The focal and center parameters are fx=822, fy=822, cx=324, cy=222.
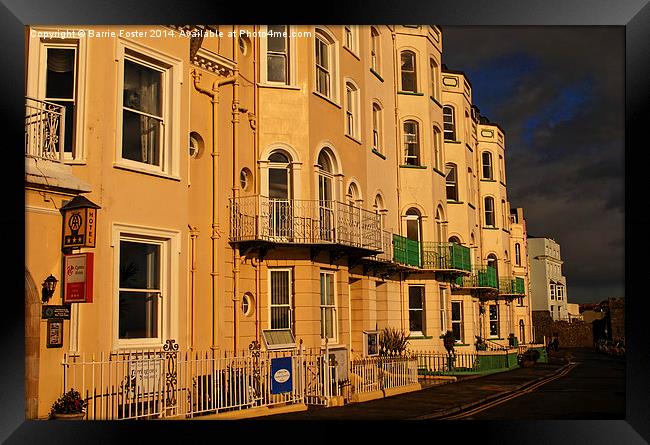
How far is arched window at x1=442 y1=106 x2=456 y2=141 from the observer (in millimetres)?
18112

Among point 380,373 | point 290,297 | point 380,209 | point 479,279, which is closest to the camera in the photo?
point 290,297

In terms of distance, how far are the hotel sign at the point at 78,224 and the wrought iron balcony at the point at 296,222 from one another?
3.17 meters

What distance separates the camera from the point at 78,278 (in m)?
9.52

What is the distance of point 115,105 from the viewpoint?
34.2ft

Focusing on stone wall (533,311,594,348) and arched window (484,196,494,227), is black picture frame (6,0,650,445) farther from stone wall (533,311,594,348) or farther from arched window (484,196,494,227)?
arched window (484,196,494,227)

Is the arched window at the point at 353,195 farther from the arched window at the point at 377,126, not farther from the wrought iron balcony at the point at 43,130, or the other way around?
the wrought iron balcony at the point at 43,130

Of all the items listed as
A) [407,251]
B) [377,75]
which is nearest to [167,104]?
[377,75]

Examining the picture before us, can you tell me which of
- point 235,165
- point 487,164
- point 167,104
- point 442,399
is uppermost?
point 167,104

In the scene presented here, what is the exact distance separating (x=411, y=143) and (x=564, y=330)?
19.8ft

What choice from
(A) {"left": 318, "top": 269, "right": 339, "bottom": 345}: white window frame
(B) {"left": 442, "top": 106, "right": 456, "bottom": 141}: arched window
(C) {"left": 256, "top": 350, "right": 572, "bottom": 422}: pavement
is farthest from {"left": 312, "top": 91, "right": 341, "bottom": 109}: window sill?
(C) {"left": 256, "top": 350, "right": 572, "bottom": 422}: pavement

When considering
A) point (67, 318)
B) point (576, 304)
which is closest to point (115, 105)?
point (67, 318)

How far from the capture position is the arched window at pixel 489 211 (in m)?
14.5

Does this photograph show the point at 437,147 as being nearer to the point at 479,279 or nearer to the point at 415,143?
the point at 415,143
